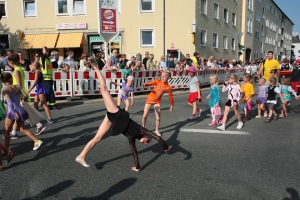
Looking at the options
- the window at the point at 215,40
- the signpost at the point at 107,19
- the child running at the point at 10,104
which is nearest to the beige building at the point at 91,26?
the window at the point at 215,40

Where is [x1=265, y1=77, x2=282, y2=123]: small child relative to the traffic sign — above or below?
below

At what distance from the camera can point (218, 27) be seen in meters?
27.1

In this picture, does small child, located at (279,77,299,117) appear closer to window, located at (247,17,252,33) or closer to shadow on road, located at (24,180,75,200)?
shadow on road, located at (24,180,75,200)

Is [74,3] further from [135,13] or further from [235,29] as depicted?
[235,29]

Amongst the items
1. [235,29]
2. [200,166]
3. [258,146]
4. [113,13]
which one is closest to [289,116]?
[258,146]

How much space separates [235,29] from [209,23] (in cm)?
785

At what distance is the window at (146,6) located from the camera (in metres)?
22.4

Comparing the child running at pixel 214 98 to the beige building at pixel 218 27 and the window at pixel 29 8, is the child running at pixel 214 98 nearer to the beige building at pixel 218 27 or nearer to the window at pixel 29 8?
the beige building at pixel 218 27

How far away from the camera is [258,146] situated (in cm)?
527

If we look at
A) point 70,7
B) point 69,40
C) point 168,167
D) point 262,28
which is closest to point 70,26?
point 69,40

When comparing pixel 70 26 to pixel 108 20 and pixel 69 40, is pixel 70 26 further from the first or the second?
pixel 108 20

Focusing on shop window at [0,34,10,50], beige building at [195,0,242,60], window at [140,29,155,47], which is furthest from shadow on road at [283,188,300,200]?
shop window at [0,34,10,50]

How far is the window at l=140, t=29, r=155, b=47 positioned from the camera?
2273cm

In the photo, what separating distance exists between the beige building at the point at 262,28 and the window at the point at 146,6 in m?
16.4
